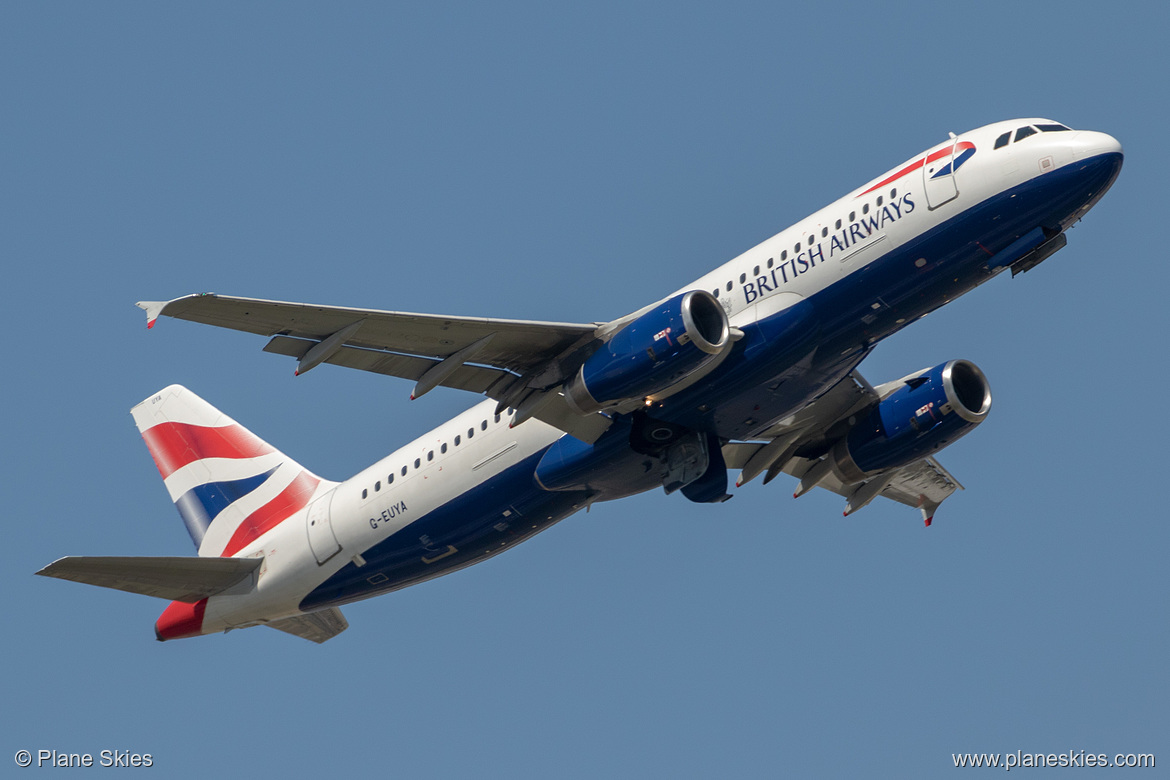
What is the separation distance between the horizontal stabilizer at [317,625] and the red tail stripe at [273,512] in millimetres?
2508

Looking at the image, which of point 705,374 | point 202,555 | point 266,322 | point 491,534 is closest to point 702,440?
point 705,374

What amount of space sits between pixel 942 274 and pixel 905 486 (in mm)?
13107

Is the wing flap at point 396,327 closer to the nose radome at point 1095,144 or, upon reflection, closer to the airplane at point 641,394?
the airplane at point 641,394

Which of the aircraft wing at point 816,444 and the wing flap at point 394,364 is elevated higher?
the wing flap at point 394,364

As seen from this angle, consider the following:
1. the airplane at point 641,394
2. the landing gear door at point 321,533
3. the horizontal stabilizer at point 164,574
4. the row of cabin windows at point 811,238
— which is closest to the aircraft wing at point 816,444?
the airplane at point 641,394

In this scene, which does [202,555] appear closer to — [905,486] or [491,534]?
[491,534]

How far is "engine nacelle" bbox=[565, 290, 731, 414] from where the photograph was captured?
2898 cm

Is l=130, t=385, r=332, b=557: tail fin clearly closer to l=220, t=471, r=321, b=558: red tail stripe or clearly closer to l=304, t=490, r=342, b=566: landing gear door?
l=220, t=471, r=321, b=558: red tail stripe

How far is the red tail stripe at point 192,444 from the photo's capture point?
40719 millimetres

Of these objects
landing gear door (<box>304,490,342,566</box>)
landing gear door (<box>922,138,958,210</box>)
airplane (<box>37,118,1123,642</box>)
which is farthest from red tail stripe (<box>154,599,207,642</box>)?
landing gear door (<box>922,138,958,210</box>)

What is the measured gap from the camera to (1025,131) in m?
29.9

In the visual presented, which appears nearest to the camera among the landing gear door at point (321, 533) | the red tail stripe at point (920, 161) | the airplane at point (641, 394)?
the airplane at point (641, 394)

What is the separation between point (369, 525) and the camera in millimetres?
35625

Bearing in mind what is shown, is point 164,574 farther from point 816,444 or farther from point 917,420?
point 917,420
